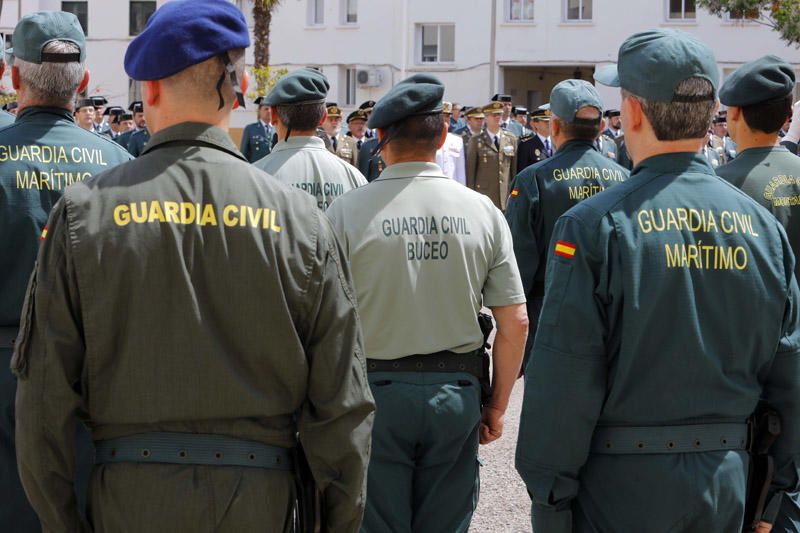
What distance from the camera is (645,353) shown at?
3195 mm

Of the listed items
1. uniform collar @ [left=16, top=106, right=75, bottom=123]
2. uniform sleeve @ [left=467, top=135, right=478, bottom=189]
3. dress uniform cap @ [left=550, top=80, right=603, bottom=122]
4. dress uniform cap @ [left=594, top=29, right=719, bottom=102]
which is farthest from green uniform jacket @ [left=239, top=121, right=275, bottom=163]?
dress uniform cap @ [left=594, top=29, right=719, bottom=102]

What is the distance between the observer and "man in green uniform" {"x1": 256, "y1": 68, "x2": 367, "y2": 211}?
6.33 m

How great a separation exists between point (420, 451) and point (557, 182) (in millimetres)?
3450

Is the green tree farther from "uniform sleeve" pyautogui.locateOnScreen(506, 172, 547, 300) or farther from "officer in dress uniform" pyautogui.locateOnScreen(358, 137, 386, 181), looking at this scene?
"uniform sleeve" pyautogui.locateOnScreen(506, 172, 547, 300)

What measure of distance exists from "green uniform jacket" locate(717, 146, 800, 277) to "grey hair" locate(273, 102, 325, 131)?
247 centimetres

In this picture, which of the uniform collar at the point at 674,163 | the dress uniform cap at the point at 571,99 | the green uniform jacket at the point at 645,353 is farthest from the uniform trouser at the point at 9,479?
the dress uniform cap at the point at 571,99

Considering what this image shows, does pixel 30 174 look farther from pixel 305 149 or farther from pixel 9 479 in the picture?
pixel 305 149

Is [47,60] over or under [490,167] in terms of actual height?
over

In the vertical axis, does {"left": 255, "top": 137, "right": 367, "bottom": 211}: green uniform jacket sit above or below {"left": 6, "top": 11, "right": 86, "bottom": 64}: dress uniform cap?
below

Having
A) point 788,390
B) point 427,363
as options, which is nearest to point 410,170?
point 427,363

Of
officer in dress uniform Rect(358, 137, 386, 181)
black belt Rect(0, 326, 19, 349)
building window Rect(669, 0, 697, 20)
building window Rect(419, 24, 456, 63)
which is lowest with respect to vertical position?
black belt Rect(0, 326, 19, 349)

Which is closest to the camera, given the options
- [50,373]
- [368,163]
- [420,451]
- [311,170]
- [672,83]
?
[50,373]

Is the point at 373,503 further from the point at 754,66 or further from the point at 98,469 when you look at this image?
the point at 754,66

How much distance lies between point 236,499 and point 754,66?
10.3 ft
